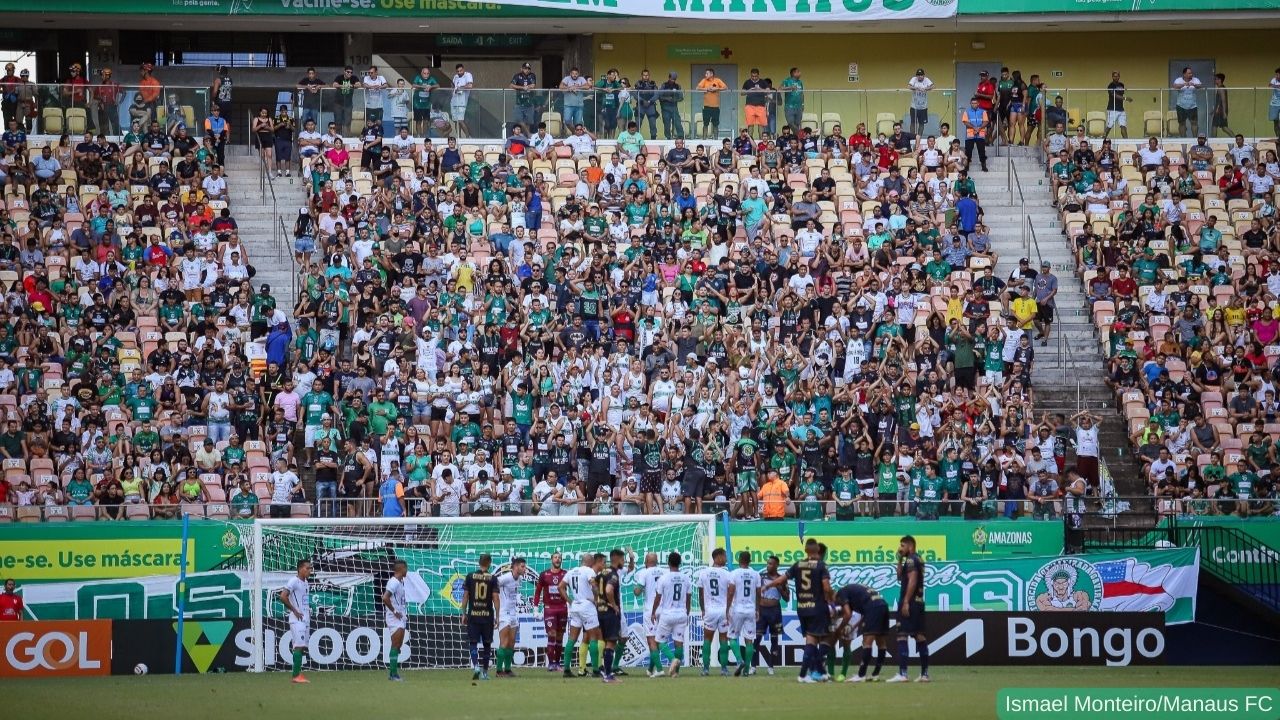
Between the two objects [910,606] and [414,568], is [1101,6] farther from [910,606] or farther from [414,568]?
[910,606]

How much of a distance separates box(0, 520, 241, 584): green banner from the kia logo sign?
3406mm

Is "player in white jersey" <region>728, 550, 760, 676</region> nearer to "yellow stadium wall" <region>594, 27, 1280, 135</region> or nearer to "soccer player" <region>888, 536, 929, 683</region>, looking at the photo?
"soccer player" <region>888, 536, 929, 683</region>

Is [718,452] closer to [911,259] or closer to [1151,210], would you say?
[911,259]

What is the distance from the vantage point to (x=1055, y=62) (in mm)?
42188

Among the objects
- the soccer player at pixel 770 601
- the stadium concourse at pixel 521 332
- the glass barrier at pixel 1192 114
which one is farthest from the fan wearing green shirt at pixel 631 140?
the soccer player at pixel 770 601

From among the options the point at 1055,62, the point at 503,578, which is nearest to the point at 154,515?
the point at 503,578

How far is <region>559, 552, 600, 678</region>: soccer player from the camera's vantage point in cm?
2158

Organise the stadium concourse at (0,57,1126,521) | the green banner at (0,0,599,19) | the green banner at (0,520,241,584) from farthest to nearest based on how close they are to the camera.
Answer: the green banner at (0,0,599,19), the stadium concourse at (0,57,1126,521), the green banner at (0,520,241,584)

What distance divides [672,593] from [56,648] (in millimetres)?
7901

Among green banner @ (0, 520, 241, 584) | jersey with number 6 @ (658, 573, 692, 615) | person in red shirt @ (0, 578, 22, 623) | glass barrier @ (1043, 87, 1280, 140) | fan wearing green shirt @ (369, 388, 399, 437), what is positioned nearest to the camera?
jersey with number 6 @ (658, 573, 692, 615)

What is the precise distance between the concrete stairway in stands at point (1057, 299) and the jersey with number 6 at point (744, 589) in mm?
10517

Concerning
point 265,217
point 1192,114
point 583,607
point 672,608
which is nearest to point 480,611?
point 583,607

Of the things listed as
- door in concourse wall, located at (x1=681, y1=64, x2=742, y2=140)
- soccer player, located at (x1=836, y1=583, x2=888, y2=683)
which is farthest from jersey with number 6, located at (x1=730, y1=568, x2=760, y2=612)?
door in concourse wall, located at (x1=681, y1=64, x2=742, y2=140)

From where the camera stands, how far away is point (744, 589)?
69.8 ft
